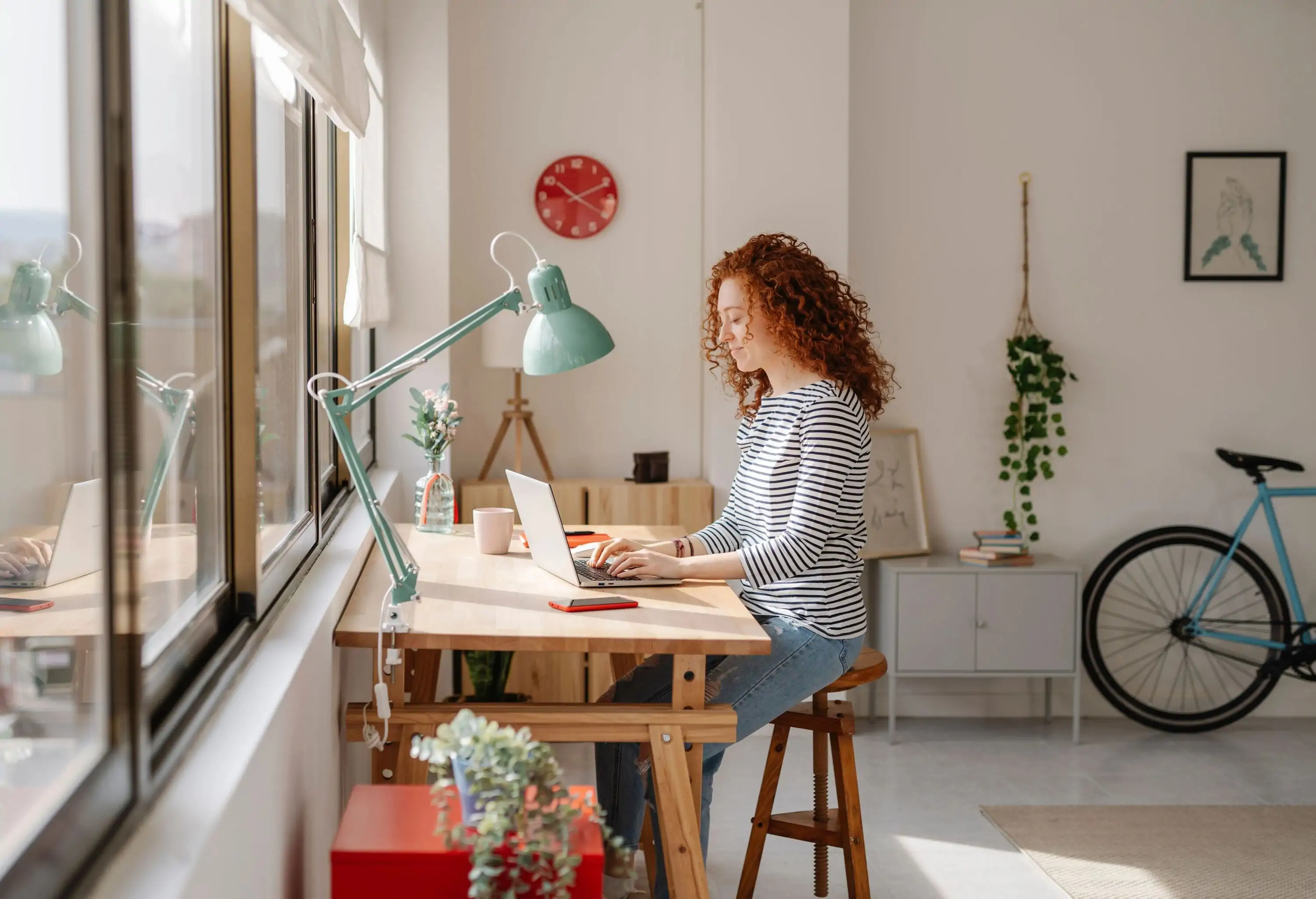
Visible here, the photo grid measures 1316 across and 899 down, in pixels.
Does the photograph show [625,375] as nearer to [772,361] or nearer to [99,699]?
[772,361]

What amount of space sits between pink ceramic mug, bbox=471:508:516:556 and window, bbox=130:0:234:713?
1.08 meters

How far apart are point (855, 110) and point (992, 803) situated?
8.30 feet

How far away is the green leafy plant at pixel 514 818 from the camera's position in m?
1.24

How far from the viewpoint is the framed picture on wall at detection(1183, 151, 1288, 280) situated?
456cm

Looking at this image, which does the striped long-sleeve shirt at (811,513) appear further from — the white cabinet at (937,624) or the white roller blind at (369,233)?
the white cabinet at (937,624)

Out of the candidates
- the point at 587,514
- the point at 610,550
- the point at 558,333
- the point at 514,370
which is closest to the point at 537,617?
the point at 610,550

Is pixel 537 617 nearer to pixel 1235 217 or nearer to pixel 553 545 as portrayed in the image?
pixel 553 545

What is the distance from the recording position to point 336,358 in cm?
316

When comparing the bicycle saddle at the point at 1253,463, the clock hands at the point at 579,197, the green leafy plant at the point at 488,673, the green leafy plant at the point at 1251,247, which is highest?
the clock hands at the point at 579,197

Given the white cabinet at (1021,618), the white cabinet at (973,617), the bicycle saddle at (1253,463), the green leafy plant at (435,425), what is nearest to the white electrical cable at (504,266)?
the green leafy plant at (435,425)

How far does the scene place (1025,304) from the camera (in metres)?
4.56

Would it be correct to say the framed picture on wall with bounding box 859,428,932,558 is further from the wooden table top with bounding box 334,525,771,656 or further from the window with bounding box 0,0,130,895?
the window with bounding box 0,0,130,895

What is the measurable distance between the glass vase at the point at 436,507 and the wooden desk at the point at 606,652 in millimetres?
819

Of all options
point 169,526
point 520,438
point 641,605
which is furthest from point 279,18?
point 520,438
